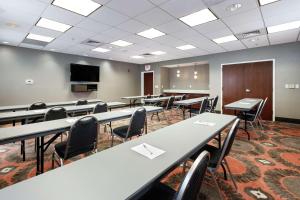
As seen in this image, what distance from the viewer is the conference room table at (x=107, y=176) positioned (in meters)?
0.77

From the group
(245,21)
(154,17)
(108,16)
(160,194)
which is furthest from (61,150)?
(245,21)

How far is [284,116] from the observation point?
18.5 feet

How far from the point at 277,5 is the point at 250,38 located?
2162mm

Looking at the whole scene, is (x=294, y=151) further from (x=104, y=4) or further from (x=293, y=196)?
(x=104, y=4)

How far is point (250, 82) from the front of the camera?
6.40 meters

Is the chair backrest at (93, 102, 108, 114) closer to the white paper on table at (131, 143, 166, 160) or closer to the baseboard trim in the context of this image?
the white paper on table at (131, 143, 166, 160)

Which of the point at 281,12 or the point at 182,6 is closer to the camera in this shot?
the point at 182,6

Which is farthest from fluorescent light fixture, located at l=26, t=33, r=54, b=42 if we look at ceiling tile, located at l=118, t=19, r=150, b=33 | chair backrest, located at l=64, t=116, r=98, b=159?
chair backrest, located at l=64, t=116, r=98, b=159

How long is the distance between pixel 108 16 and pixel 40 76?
469cm

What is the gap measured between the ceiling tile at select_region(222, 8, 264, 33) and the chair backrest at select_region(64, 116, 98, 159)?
11.8 ft

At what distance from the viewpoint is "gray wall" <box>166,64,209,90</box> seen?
352 inches

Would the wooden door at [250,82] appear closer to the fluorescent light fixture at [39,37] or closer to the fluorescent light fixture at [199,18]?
the fluorescent light fixture at [199,18]

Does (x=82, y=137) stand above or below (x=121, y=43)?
below

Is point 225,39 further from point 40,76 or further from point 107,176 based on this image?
point 40,76
